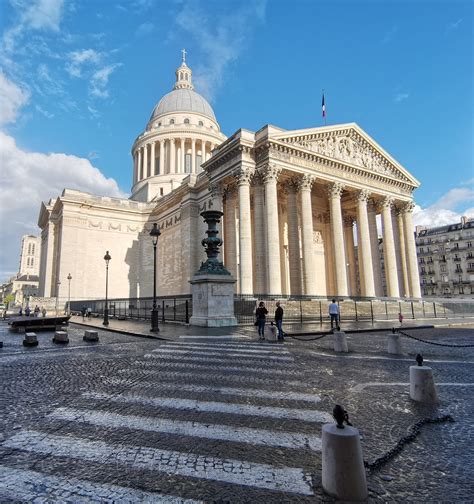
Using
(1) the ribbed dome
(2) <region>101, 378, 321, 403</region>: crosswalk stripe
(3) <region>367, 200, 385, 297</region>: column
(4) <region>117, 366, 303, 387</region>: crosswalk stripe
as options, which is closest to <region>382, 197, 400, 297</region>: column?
(3) <region>367, 200, 385, 297</region>: column

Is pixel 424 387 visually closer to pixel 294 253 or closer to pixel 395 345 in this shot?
pixel 395 345

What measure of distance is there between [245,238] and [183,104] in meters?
50.5

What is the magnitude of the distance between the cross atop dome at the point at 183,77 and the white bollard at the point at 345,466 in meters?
86.9

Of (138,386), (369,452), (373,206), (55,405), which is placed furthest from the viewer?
(373,206)

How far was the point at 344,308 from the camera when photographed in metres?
29.4

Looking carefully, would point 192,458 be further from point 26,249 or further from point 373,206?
point 26,249

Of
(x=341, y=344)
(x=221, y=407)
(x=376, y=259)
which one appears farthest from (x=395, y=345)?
(x=376, y=259)

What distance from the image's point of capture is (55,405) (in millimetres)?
5453

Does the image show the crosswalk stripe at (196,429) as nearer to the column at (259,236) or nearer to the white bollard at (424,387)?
the white bollard at (424,387)

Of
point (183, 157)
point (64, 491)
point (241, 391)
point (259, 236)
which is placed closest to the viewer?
point (64, 491)

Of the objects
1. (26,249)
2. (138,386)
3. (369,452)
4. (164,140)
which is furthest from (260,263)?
(26,249)

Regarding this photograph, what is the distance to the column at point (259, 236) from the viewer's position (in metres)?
31.2

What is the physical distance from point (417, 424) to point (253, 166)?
94.6 ft

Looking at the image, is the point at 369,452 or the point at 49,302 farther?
the point at 49,302
